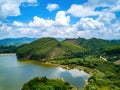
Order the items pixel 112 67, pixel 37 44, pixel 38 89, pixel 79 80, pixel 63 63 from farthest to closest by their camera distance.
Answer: pixel 37 44
pixel 63 63
pixel 112 67
pixel 79 80
pixel 38 89

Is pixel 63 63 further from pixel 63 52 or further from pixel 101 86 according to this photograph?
pixel 101 86

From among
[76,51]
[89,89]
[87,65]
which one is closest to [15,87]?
[89,89]

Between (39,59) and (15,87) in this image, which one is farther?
(39,59)

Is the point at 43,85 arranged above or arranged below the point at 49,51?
below

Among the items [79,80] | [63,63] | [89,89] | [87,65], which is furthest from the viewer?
[63,63]

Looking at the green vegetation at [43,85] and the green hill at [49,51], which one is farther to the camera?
the green hill at [49,51]

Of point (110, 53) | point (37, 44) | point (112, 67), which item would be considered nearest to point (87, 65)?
point (112, 67)

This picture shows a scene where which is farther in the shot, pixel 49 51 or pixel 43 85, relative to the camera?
pixel 49 51

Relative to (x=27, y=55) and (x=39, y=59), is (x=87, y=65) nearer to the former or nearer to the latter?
(x=39, y=59)

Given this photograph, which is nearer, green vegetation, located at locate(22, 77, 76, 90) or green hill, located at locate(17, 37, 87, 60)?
green vegetation, located at locate(22, 77, 76, 90)
